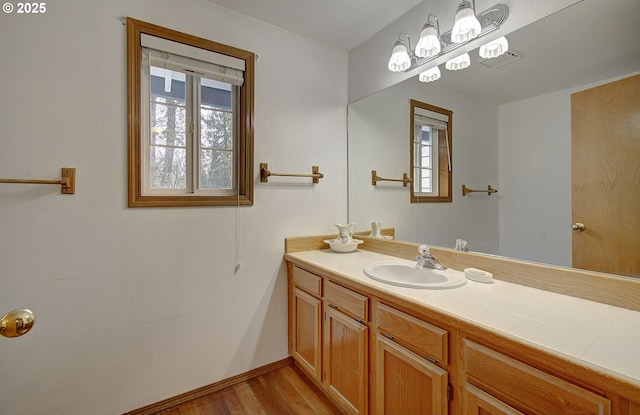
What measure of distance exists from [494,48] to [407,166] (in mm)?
807

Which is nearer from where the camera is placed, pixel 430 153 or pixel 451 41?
pixel 451 41

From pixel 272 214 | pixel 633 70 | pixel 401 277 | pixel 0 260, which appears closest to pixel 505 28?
pixel 633 70

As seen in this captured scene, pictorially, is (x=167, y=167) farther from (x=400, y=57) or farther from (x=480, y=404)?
(x=480, y=404)

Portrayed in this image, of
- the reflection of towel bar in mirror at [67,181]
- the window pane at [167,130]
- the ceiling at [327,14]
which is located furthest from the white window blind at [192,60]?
the reflection of towel bar in mirror at [67,181]

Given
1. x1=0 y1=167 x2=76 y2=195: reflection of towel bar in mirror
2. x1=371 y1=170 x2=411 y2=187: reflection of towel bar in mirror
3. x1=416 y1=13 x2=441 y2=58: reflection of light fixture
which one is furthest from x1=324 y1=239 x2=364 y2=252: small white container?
x1=0 y1=167 x2=76 y2=195: reflection of towel bar in mirror

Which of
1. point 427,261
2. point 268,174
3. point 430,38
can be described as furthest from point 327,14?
point 427,261

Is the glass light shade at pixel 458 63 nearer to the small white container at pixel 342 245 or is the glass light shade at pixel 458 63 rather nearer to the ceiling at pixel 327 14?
the ceiling at pixel 327 14

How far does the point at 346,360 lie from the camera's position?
1466 millimetres

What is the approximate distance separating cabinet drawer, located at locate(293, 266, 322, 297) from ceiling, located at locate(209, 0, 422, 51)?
1709 millimetres

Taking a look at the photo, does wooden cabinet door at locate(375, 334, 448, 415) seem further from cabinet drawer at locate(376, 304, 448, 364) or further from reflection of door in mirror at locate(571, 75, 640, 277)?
reflection of door in mirror at locate(571, 75, 640, 277)

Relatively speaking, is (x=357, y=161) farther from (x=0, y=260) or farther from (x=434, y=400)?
(x=0, y=260)

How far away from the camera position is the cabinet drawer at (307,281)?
5.57 feet

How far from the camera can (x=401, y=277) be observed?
1.65 metres

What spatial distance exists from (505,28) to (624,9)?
0.41 metres
